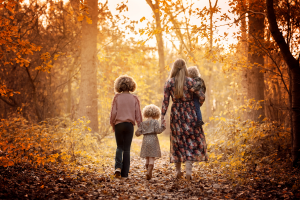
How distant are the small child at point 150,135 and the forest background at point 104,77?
1.58 meters

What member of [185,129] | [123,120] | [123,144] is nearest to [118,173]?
[123,144]

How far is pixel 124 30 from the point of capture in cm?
1427

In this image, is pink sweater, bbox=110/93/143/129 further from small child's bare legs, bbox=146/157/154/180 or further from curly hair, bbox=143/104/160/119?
small child's bare legs, bbox=146/157/154/180

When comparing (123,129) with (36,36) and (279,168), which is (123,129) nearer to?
(279,168)

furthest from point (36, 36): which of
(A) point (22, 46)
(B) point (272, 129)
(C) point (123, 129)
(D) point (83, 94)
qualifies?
(B) point (272, 129)

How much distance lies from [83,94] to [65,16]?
3762 millimetres

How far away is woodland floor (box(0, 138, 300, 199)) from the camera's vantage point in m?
3.80

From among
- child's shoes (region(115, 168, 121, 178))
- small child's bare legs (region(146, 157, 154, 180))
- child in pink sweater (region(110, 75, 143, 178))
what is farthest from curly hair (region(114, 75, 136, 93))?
child's shoes (region(115, 168, 121, 178))

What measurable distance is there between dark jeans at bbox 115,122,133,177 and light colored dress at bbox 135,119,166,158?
0.76 ft

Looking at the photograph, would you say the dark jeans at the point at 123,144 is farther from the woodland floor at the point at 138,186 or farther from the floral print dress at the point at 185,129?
the floral print dress at the point at 185,129

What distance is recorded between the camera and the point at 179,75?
5.42 metres

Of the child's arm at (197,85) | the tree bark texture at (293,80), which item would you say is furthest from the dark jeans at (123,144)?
the tree bark texture at (293,80)

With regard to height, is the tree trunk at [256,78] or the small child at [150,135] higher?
the tree trunk at [256,78]

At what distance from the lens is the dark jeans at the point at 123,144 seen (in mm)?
5449
